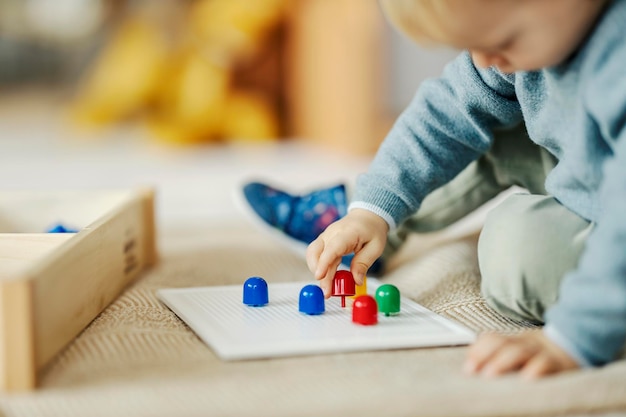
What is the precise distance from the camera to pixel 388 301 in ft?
2.60

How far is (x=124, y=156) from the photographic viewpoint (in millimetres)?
2027

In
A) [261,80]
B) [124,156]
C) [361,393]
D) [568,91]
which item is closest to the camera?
Result: [361,393]

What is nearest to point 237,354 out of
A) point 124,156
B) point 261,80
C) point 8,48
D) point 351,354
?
point 351,354

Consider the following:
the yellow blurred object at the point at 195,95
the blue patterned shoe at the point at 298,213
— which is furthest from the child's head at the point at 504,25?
the yellow blurred object at the point at 195,95

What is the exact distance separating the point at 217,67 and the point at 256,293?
1377 mm

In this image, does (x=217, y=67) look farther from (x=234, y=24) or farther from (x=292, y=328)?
(x=292, y=328)

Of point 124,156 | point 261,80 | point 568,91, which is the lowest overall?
point 124,156

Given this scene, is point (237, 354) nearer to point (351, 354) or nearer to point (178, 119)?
point (351, 354)

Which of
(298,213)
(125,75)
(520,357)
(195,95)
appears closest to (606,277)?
(520,357)

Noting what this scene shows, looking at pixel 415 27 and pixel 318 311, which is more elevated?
pixel 415 27

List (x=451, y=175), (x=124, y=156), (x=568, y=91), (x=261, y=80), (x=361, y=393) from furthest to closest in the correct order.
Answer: (x=261, y=80) < (x=124, y=156) < (x=451, y=175) < (x=568, y=91) < (x=361, y=393)

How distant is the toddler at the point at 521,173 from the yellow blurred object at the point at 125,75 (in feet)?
3.75

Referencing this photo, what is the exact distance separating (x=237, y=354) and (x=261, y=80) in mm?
1650

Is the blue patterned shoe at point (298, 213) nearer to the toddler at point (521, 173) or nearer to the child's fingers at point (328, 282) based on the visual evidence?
the toddler at point (521, 173)
